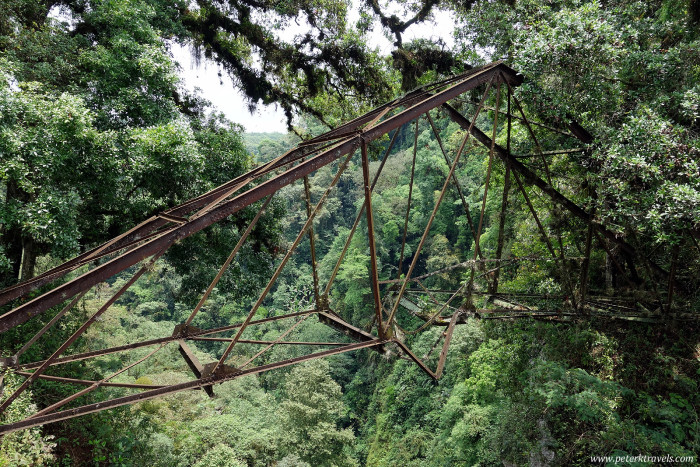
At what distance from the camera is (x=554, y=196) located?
5461mm

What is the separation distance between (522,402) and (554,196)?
4180 millimetres

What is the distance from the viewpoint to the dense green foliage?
4953mm

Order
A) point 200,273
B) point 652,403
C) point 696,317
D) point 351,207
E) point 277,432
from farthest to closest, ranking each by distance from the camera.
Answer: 1. point 351,207
2. point 277,432
3. point 200,273
4. point 696,317
5. point 652,403

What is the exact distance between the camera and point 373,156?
11.0m

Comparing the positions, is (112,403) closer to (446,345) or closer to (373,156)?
(446,345)

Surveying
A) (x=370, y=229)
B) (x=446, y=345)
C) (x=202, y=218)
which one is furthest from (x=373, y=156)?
(x=202, y=218)

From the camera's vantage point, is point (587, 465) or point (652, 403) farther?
point (587, 465)

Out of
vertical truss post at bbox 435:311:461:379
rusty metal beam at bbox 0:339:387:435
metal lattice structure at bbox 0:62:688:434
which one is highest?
metal lattice structure at bbox 0:62:688:434

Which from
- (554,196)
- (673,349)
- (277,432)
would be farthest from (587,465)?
(277,432)

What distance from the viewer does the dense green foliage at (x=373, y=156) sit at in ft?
16.3

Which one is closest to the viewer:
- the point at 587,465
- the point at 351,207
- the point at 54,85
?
the point at 587,465

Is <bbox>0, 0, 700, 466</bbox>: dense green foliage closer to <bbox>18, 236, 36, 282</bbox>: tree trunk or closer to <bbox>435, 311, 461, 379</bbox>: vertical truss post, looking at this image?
<bbox>18, 236, 36, 282</bbox>: tree trunk

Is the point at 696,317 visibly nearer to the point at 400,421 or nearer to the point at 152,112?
the point at 152,112

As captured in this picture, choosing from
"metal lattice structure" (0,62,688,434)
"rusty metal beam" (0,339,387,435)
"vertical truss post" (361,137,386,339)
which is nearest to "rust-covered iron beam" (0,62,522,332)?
"metal lattice structure" (0,62,688,434)
